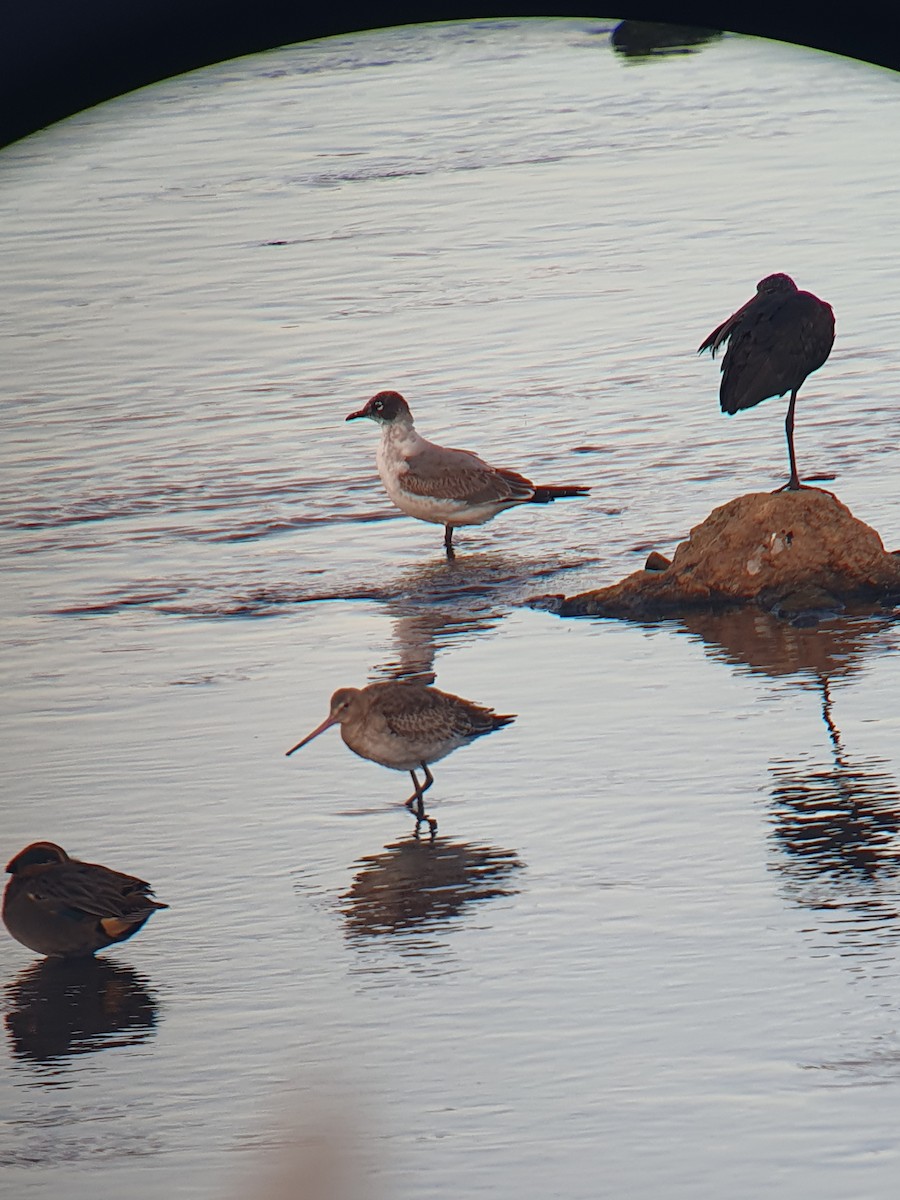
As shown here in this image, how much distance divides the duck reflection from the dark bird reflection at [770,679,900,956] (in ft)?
6.35

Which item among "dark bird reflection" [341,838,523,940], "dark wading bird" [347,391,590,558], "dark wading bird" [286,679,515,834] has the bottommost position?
"dark wading bird" [347,391,590,558]

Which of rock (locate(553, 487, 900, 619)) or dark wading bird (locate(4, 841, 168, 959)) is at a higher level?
dark wading bird (locate(4, 841, 168, 959))

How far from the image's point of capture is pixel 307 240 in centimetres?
2375

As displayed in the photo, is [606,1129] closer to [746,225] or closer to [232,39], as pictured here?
[232,39]

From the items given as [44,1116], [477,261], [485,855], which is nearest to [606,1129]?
[44,1116]

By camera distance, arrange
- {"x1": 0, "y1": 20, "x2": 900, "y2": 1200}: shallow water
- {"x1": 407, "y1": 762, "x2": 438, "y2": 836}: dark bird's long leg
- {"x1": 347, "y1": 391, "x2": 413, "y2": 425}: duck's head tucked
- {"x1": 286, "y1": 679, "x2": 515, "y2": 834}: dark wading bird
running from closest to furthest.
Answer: {"x1": 0, "y1": 20, "x2": 900, "y2": 1200}: shallow water
{"x1": 407, "y1": 762, "x2": 438, "y2": 836}: dark bird's long leg
{"x1": 286, "y1": 679, "x2": 515, "y2": 834}: dark wading bird
{"x1": 347, "y1": 391, "x2": 413, "y2": 425}: duck's head tucked

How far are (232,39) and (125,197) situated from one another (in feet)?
84.7

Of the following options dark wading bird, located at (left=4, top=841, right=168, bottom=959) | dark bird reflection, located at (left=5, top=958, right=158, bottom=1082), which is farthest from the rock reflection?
dark bird reflection, located at (left=5, top=958, right=158, bottom=1082)

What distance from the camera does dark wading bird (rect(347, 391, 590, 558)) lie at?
11.4 m

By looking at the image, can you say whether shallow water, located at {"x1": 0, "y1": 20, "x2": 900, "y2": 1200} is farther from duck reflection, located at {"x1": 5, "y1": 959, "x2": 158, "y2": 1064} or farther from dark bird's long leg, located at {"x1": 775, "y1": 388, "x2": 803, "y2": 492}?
dark bird's long leg, located at {"x1": 775, "y1": 388, "x2": 803, "y2": 492}

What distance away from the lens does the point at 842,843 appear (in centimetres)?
654

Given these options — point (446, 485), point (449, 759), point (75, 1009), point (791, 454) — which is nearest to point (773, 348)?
point (791, 454)

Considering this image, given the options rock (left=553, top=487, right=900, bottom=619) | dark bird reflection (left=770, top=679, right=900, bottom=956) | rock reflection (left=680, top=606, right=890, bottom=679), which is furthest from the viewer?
rock (left=553, top=487, right=900, bottom=619)

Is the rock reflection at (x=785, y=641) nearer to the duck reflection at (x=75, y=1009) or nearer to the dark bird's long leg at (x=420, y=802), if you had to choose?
the dark bird's long leg at (x=420, y=802)
